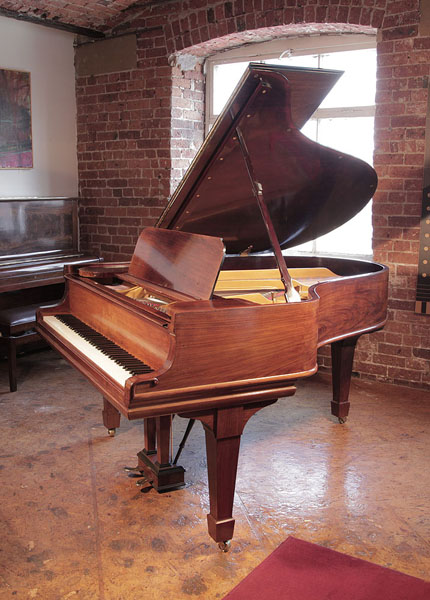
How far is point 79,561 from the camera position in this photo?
246 cm

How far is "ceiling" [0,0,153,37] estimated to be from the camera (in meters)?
5.04

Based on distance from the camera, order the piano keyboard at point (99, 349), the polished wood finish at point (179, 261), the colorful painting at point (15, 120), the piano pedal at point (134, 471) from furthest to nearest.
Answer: the colorful painting at point (15, 120), the piano pedal at point (134, 471), the polished wood finish at point (179, 261), the piano keyboard at point (99, 349)

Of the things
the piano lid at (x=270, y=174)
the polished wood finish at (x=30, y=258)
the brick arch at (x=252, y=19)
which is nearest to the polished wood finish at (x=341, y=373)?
the piano lid at (x=270, y=174)

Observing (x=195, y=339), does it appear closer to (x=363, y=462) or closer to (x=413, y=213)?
(x=363, y=462)

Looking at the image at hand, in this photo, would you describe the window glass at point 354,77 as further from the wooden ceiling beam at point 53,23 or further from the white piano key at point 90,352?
the white piano key at point 90,352

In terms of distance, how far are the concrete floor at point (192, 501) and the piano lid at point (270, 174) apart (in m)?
1.24

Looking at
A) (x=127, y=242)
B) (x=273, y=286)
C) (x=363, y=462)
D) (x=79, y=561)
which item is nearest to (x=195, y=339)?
(x=79, y=561)

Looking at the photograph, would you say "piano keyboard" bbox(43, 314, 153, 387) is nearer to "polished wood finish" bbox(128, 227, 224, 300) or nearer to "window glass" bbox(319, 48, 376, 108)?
"polished wood finish" bbox(128, 227, 224, 300)

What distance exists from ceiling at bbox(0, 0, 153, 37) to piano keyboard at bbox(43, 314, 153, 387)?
2989mm

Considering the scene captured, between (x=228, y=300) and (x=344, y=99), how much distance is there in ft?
9.97

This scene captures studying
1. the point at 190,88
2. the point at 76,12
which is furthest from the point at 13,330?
the point at 76,12

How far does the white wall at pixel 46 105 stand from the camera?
533cm

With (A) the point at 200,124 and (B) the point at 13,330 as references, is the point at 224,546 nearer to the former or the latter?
(B) the point at 13,330

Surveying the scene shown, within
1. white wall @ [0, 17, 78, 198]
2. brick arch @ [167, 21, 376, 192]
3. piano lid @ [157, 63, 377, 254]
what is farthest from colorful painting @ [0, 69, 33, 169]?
piano lid @ [157, 63, 377, 254]
